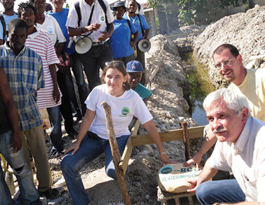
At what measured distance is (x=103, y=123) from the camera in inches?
147

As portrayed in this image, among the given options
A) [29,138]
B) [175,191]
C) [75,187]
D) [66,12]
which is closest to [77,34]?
[66,12]

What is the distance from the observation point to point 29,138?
11.6 feet

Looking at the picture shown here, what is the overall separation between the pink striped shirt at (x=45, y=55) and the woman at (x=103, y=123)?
2.75ft

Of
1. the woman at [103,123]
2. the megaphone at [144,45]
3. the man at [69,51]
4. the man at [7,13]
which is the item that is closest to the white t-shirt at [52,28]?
the man at [69,51]

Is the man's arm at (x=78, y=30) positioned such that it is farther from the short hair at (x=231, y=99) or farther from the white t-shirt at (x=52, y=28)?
the short hair at (x=231, y=99)

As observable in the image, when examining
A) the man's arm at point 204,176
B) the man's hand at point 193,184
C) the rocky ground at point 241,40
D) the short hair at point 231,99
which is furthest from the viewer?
the rocky ground at point 241,40

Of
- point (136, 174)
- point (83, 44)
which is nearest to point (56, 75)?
point (83, 44)

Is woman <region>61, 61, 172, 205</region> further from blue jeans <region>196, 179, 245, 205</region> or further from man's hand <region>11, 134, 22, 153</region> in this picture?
blue jeans <region>196, 179, 245, 205</region>

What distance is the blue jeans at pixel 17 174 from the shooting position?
3125 millimetres

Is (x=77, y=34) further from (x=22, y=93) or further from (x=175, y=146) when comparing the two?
(x=175, y=146)

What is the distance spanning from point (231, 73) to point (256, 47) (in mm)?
7959

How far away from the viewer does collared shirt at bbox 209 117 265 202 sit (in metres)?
2.16

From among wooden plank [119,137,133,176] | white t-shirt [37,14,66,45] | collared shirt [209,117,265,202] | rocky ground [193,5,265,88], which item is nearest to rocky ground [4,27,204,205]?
wooden plank [119,137,133,176]

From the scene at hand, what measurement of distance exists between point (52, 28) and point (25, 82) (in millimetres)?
1556
